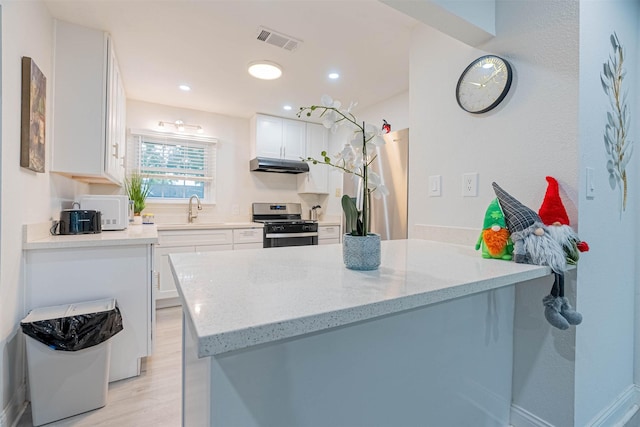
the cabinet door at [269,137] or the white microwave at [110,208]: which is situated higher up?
the cabinet door at [269,137]

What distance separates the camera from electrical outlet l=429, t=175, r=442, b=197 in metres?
1.79

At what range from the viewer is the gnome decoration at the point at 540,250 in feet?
3.50

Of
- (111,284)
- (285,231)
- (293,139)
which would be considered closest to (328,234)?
(285,231)

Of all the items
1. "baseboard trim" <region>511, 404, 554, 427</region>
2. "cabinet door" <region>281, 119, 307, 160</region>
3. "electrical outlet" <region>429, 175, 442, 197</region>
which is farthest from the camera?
"cabinet door" <region>281, 119, 307, 160</region>

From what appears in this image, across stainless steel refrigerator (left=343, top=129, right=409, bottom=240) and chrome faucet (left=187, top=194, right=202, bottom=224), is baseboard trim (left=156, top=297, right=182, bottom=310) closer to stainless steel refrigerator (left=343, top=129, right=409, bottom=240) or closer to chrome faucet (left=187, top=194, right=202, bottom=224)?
chrome faucet (left=187, top=194, right=202, bottom=224)

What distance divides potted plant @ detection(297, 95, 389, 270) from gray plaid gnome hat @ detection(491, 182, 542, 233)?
24.1 inches

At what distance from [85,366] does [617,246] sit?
2845mm

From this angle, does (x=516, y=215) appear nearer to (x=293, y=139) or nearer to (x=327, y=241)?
(x=327, y=241)

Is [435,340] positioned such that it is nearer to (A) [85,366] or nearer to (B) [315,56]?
(A) [85,366]

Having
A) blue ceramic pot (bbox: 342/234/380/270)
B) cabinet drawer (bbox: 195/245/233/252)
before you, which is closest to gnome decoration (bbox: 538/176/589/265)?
blue ceramic pot (bbox: 342/234/380/270)

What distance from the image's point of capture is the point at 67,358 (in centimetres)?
154

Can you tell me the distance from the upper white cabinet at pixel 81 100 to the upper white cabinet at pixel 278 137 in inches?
73.1

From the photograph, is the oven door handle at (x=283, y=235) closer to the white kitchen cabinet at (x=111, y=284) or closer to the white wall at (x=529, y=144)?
the white kitchen cabinet at (x=111, y=284)

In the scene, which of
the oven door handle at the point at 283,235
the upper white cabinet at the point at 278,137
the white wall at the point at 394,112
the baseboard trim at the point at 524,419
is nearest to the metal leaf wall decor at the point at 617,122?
the baseboard trim at the point at 524,419
